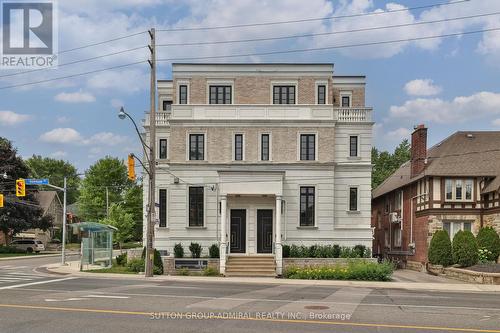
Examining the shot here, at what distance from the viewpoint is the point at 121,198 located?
83.6 m

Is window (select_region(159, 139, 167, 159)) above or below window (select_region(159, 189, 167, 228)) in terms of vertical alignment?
above

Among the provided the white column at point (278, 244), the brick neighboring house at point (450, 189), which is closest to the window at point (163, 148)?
the white column at point (278, 244)

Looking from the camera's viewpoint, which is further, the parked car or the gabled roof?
the parked car

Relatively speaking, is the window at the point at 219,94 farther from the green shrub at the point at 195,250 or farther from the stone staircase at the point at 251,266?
the stone staircase at the point at 251,266

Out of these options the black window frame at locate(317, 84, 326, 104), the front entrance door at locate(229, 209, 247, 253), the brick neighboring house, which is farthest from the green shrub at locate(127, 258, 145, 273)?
the brick neighboring house

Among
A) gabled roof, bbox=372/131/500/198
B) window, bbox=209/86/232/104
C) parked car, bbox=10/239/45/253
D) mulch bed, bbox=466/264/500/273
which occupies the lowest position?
parked car, bbox=10/239/45/253

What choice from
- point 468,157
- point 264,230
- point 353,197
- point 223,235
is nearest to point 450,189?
point 468,157

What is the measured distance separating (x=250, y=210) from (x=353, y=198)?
22.8 feet

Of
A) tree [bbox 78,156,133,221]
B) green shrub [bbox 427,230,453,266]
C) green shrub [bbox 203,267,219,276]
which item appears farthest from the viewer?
tree [bbox 78,156,133,221]

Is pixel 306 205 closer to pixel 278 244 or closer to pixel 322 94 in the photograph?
pixel 278 244

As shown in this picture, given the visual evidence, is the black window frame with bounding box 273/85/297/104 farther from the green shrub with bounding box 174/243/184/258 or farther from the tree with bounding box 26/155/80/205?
the tree with bounding box 26/155/80/205

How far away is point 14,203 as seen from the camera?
61094 millimetres

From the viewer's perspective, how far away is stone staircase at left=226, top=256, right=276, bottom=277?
102 ft

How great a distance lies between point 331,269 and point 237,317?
16.6 meters
